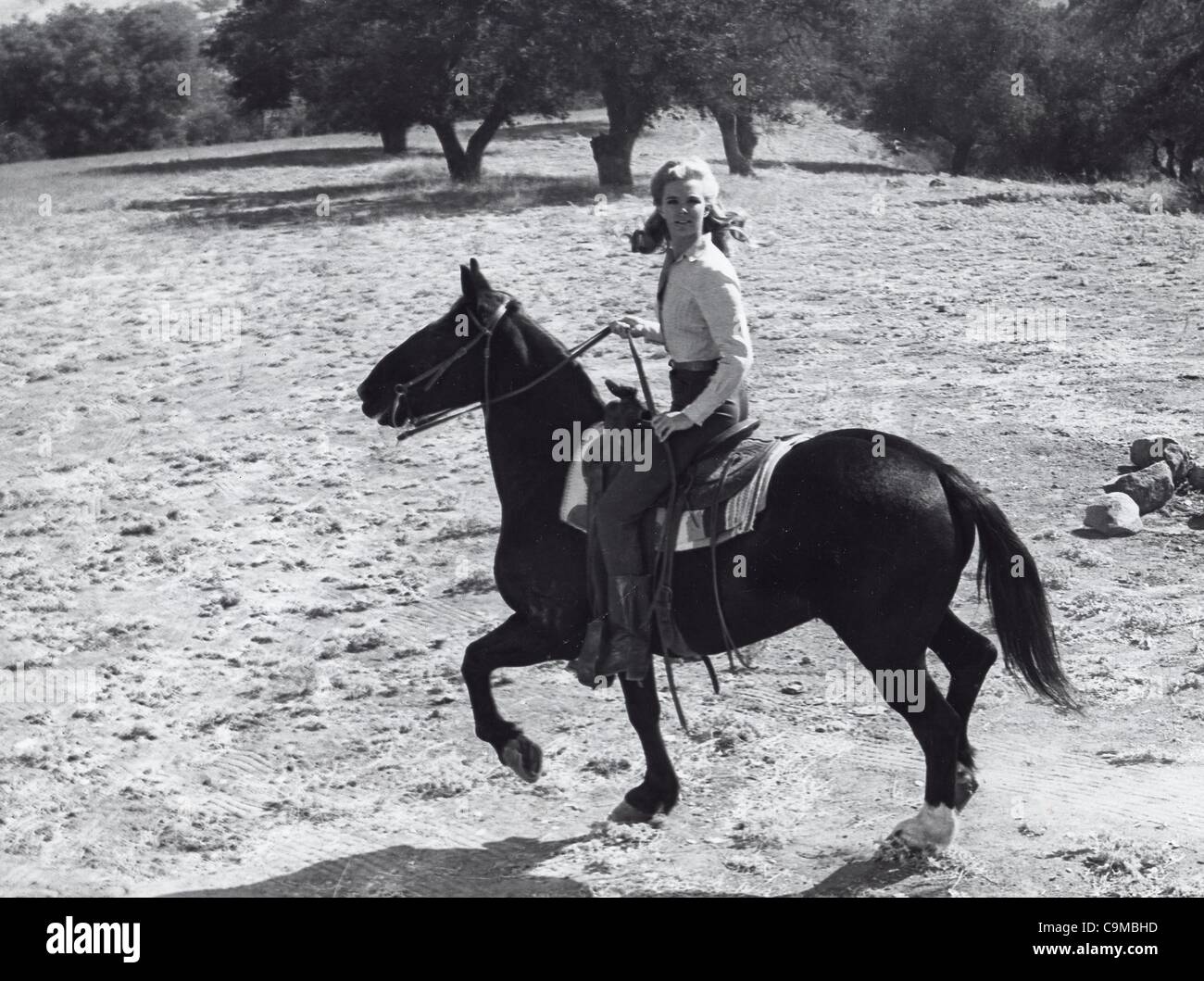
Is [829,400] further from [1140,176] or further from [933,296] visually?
[1140,176]

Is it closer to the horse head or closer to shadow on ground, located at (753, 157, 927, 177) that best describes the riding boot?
the horse head

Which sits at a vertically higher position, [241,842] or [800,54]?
[800,54]

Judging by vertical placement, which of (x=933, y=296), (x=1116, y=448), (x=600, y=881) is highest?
(x=933, y=296)

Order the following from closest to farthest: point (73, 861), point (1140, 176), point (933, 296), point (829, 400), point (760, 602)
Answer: point (760, 602), point (73, 861), point (829, 400), point (933, 296), point (1140, 176)

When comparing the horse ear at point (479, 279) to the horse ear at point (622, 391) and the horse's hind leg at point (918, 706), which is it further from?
the horse's hind leg at point (918, 706)

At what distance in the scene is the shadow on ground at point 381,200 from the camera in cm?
2556

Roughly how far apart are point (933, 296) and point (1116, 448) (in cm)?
572

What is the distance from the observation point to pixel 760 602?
637cm

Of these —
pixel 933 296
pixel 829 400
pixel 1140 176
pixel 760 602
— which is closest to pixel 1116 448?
pixel 829 400

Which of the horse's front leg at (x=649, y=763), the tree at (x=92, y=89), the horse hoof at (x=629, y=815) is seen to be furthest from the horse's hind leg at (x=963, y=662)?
the tree at (x=92, y=89)

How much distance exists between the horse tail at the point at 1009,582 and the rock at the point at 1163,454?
206 inches

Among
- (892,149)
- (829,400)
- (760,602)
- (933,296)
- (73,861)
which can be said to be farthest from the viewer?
(892,149)

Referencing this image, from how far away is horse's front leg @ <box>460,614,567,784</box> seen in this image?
22.0 feet

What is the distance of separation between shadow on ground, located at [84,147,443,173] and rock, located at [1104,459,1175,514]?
3077 cm
